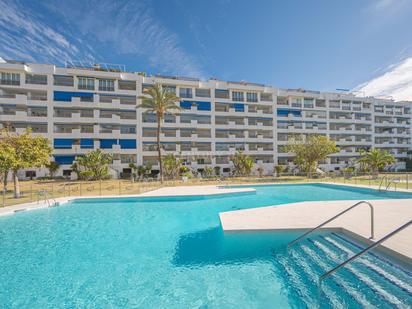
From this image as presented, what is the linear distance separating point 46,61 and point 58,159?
17.6m

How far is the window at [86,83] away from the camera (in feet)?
111

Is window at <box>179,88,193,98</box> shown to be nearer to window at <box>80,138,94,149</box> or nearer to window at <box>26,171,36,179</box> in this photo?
window at <box>80,138,94,149</box>

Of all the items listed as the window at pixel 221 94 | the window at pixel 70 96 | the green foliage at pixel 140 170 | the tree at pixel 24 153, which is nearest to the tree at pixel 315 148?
the window at pixel 221 94

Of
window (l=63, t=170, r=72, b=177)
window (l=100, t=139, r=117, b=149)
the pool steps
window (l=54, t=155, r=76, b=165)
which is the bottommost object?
the pool steps

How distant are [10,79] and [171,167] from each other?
100 feet

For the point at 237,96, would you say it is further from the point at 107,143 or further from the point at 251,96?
the point at 107,143

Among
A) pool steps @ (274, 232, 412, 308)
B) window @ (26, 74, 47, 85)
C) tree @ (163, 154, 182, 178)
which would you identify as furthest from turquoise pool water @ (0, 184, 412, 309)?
window @ (26, 74, 47, 85)

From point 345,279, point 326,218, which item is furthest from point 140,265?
point 326,218

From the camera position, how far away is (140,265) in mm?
6156

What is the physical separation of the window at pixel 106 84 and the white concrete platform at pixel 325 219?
35642 millimetres

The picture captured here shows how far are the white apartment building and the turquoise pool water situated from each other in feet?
85.9

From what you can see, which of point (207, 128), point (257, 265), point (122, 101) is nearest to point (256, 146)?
point (207, 128)

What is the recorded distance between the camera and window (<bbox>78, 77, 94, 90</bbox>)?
111ft

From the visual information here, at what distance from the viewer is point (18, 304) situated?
4.52 meters
